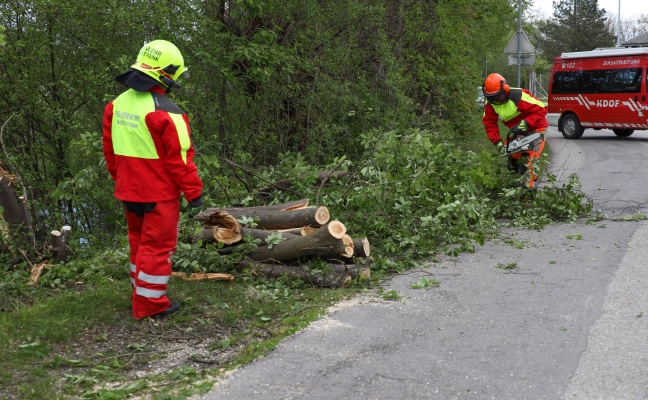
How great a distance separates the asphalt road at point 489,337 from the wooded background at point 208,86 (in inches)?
106

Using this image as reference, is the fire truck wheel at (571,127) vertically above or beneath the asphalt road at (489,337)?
beneath

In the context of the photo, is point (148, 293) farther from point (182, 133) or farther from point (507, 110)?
point (507, 110)

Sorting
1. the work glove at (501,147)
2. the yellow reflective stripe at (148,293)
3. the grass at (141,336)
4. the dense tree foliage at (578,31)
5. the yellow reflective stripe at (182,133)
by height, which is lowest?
the grass at (141,336)

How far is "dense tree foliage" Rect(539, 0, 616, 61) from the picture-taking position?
271 feet

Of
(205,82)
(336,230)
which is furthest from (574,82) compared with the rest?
(336,230)

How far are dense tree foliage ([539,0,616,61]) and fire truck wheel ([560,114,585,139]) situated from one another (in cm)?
6089

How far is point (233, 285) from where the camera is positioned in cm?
631

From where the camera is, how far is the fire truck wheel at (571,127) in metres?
24.6

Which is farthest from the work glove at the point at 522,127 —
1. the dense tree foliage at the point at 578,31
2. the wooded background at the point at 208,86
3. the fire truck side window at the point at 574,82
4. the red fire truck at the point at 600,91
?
the dense tree foliage at the point at 578,31

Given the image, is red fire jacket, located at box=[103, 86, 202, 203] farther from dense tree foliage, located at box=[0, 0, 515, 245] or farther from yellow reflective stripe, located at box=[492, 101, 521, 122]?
yellow reflective stripe, located at box=[492, 101, 521, 122]

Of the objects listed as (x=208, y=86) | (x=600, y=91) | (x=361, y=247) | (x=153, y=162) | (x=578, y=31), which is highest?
(x=578, y=31)

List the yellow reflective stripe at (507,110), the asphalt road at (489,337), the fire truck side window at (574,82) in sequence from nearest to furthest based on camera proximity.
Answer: the asphalt road at (489,337)
the yellow reflective stripe at (507,110)
the fire truck side window at (574,82)

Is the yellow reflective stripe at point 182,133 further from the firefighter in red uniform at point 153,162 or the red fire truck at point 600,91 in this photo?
the red fire truck at point 600,91

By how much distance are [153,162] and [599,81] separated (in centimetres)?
2095
